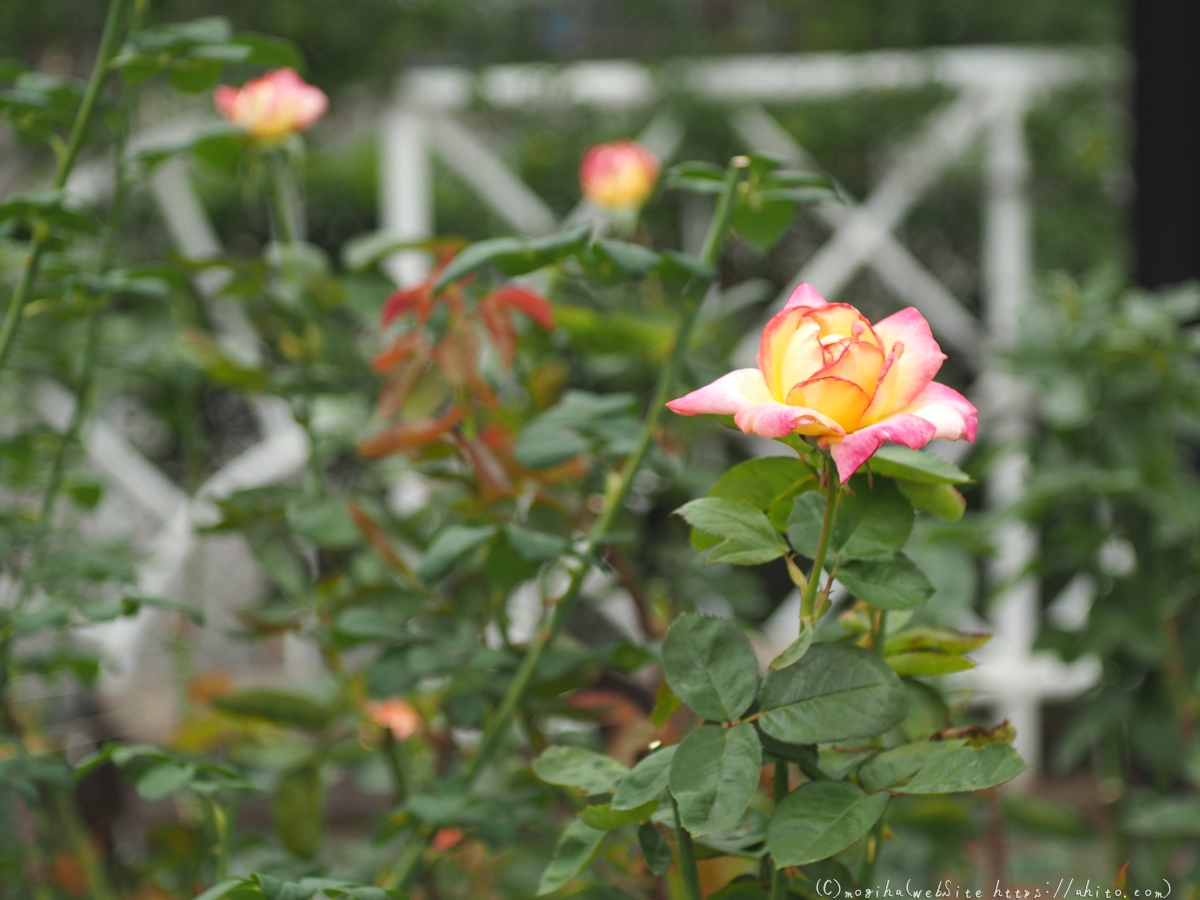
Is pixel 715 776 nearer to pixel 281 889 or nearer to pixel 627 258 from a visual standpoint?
pixel 281 889

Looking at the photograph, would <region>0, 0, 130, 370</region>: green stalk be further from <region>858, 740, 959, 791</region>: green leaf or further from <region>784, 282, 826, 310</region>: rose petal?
<region>858, 740, 959, 791</region>: green leaf

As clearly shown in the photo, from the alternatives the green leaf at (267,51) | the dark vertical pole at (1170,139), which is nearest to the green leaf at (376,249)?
the green leaf at (267,51)

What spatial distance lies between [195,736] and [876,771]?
94 centimetres

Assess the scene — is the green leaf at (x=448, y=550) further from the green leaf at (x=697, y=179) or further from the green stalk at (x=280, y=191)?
the green stalk at (x=280, y=191)

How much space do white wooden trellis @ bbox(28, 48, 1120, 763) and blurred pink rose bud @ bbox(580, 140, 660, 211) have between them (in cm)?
63

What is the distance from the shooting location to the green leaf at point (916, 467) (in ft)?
1.63

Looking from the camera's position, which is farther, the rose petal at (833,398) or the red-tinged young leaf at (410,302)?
the red-tinged young leaf at (410,302)

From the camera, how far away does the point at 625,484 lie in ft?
2.40

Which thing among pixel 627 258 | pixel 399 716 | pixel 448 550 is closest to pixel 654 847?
pixel 448 550

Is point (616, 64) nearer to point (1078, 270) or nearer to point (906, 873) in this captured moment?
point (1078, 270)

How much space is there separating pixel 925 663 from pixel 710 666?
0.48 ft

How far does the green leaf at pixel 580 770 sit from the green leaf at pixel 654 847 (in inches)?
1.2

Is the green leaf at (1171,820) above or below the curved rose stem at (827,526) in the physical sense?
below

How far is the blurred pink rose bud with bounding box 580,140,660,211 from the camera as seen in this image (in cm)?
177
